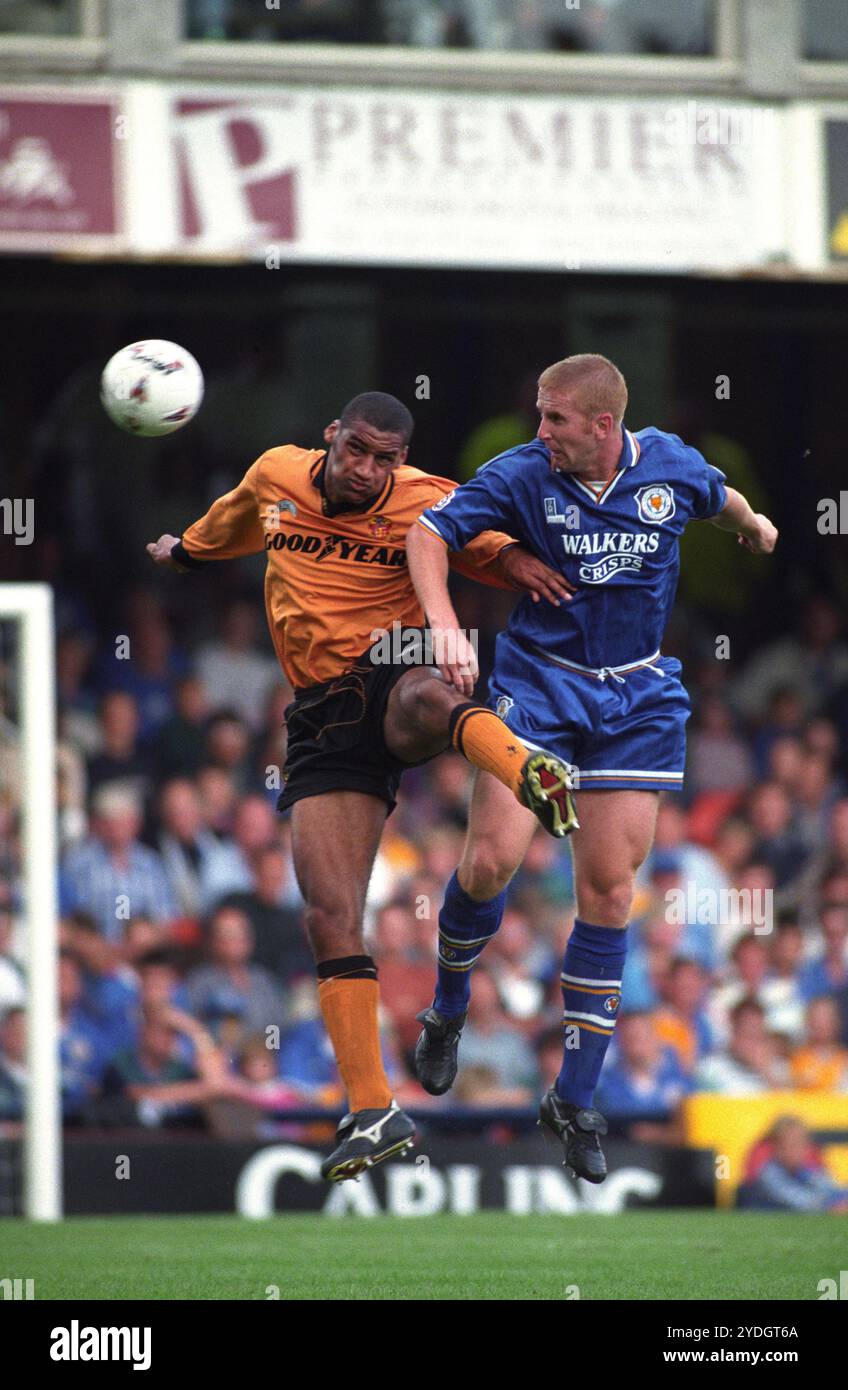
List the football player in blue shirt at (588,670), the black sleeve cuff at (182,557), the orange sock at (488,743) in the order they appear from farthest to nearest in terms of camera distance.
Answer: the black sleeve cuff at (182,557) < the football player in blue shirt at (588,670) < the orange sock at (488,743)

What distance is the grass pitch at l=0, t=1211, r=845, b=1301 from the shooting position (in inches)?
316

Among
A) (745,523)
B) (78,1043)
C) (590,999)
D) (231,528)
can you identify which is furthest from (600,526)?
(78,1043)

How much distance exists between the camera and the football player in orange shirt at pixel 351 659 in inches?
291

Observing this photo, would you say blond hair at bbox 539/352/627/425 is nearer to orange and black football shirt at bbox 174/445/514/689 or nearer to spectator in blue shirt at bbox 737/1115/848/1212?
orange and black football shirt at bbox 174/445/514/689

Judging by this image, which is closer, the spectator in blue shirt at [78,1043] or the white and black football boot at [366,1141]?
the white and black football boot at [366,1141]

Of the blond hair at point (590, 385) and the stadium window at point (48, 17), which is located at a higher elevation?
the stadium window at point (48, 17)

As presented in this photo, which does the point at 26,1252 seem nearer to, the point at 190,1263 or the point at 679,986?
the point at 190,1263

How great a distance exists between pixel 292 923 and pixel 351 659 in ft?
18.6

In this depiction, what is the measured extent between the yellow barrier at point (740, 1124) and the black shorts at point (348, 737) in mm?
5258

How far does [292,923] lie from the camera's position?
13078 mm

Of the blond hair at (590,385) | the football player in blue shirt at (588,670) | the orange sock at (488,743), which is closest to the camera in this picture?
the orange sock at (488,743)

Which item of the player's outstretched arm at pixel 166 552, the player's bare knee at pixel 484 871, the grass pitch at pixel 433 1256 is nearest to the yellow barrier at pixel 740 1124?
the grass pitch at pixel 433 1256
